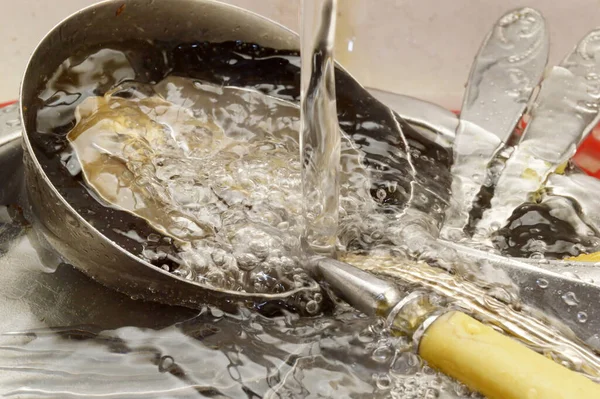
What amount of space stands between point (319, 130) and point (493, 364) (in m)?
0.18

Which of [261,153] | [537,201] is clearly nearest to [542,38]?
[537,201]

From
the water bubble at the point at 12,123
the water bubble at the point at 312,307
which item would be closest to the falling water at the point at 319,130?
the water bubble at the point at 312,307

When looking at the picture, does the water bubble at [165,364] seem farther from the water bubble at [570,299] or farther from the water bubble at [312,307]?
the water bubble at [570,299]

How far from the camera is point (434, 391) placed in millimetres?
283

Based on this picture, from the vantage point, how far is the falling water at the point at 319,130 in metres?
0.35

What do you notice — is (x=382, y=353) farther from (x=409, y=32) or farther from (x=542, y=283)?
(x=409, y=32)

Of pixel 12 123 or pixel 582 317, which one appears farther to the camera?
pixel 12 123

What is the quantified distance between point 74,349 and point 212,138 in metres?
0.18

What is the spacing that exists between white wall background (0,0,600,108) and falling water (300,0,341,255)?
288mm

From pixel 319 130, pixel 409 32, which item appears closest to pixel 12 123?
pixel 319 130

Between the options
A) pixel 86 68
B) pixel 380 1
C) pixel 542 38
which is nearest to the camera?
pixel 86 68

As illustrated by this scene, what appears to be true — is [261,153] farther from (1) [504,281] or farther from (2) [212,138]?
(1) [504,281]

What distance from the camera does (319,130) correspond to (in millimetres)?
368

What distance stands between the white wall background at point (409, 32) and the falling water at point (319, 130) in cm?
29
